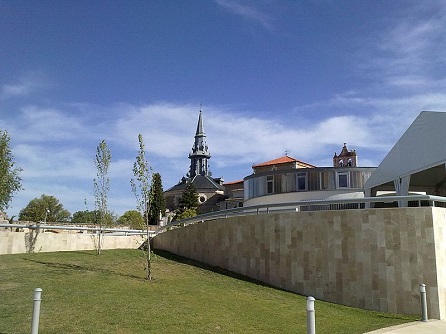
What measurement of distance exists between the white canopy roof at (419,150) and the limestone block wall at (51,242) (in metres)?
15.1

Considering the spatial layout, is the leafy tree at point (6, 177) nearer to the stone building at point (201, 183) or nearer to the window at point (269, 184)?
the window at point (269, 184)

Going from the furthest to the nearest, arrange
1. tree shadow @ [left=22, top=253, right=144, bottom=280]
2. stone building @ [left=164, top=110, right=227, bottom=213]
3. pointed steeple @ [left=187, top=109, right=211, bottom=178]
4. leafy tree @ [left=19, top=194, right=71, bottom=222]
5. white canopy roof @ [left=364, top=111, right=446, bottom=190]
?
pointed steeple @ [left=187, top=109, right=211, bottom=178], stone building @ [left=164, top=110, right=227, bottom=213], leafy tree @ [left=19, top=194, right=71, bottom=222], white canopy roof @ [left=364, top=111, right=446, bottom=190], tree shadow @ [left=22, top=253, right=144, bottom=280]

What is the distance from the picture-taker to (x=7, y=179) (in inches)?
1540

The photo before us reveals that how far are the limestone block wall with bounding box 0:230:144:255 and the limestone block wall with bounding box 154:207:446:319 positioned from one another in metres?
10.3

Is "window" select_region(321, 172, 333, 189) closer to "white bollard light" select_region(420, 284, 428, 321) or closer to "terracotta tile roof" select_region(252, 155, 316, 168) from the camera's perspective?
"white bollard light" select_region(420, 284, 428, 321)

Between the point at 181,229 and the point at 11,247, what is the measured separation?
826 centimetres

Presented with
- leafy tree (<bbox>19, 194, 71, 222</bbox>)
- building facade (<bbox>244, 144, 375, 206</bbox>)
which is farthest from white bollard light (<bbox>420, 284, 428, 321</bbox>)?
leafy tree (<bbox>19, 194, 71, 222</bbox>)

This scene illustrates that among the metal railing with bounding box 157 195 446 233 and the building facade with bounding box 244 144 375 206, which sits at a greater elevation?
the building facade with bounding box 244 144 375 206

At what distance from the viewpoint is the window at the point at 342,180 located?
34.8m

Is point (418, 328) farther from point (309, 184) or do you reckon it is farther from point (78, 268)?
point (309, 184)

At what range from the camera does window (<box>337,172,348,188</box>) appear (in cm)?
3478

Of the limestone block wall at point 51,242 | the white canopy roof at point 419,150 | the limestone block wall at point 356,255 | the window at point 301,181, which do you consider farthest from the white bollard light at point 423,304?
the window at point 301,181

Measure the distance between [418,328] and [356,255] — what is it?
3666 millimetres

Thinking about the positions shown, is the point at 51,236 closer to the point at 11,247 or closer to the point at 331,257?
the point at 11,247
